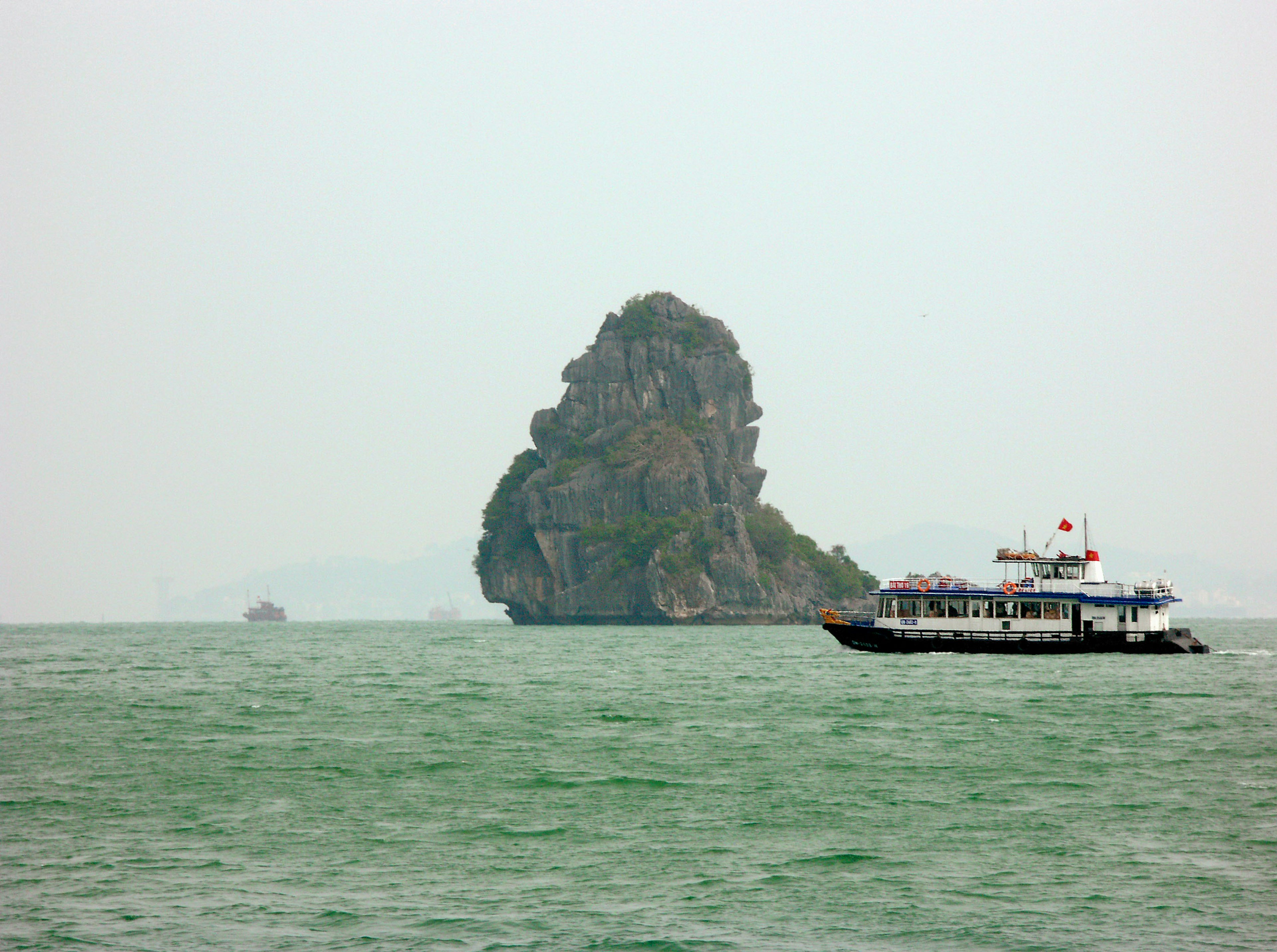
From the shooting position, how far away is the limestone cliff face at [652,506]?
150125 millimetres

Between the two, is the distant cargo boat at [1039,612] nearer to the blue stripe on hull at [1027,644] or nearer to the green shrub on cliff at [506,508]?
the blue stripe on hull at [1027,644]

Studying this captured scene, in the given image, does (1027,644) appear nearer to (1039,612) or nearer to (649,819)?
(1039,612)

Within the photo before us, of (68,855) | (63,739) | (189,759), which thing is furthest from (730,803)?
(63,739)

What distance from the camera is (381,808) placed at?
938 inches

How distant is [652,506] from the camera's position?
512ft

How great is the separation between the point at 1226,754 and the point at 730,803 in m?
14.7

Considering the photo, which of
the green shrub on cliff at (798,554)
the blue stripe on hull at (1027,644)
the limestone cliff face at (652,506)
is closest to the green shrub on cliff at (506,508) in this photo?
the limestone cliff face at (652,506)

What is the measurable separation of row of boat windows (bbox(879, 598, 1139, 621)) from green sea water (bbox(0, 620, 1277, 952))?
1222 cm

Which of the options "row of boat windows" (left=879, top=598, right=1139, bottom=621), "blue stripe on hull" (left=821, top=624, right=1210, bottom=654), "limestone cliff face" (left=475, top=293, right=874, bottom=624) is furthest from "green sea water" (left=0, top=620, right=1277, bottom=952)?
"limestone cliff face" (left=475, top=293, right=874, bottom=624)

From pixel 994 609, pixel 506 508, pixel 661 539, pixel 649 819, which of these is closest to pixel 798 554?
pixel 661 539

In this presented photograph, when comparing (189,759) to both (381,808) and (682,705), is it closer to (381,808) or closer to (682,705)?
(381,808)

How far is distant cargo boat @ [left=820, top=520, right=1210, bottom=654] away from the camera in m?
61.4

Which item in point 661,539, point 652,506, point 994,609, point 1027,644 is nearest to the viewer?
point 1027,644

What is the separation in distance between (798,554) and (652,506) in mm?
20541
